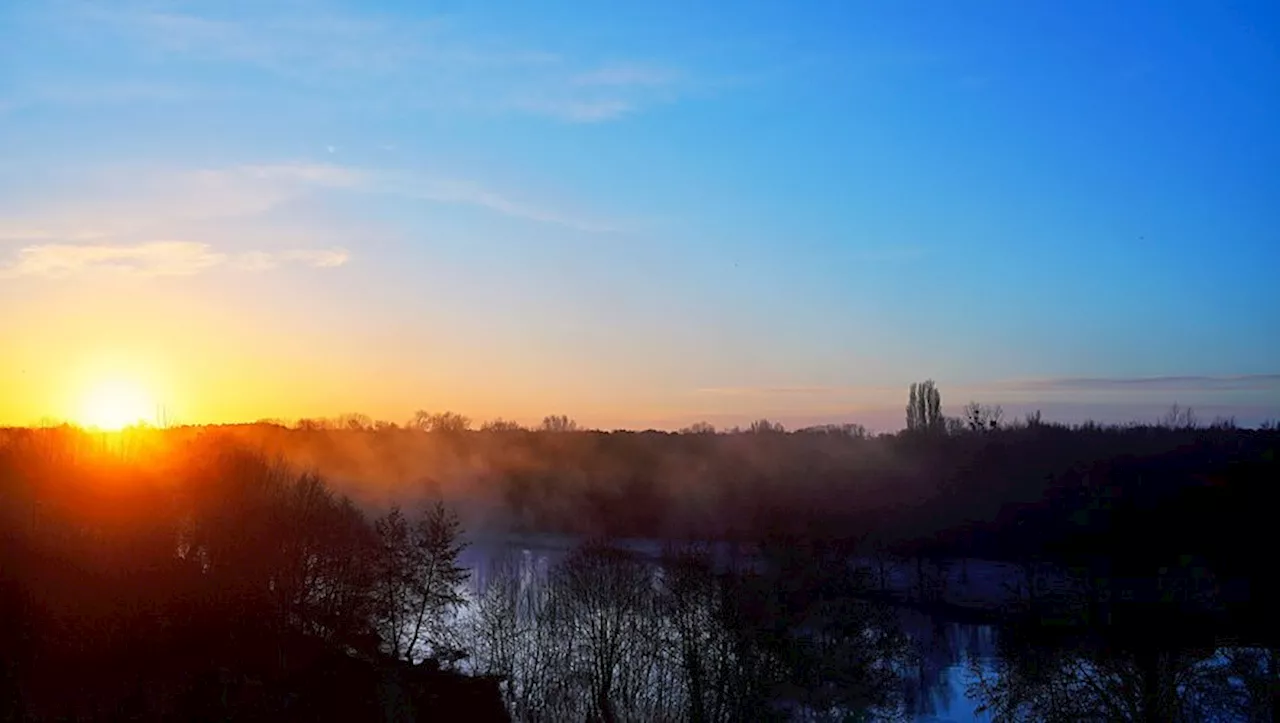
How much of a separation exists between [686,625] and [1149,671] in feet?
42.6

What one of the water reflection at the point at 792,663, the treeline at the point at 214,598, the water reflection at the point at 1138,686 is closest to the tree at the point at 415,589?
the treeline at the point at 214,598

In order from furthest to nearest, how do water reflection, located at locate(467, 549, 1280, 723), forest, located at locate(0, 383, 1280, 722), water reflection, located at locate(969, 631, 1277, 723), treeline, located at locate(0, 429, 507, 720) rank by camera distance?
treeline, located at locate(0, 429, 507, 720) < forest, located at locate(0, 383, 1280, 722) < water reflection, located at locate(467, 549, 1280, 723) < water reflection, located at locate(969, 631, 1277, 723)

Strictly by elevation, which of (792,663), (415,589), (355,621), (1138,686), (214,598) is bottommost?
(355,621)

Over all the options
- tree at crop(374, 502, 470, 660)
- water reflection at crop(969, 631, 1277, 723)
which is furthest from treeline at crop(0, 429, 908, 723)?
water reflection at crop(969, 631, 1277, 723)

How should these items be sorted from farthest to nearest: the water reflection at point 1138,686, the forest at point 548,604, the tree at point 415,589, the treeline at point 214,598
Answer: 1. the tree at point 415,589
2. the treeline at point 214,598
3. the forest at point 548,604
4. the water reflection at point 1138,686

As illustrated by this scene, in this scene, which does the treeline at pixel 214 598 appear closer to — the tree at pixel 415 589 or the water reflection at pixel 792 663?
the tree at pixel 415 589

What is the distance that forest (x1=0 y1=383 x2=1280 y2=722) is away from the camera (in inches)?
1203

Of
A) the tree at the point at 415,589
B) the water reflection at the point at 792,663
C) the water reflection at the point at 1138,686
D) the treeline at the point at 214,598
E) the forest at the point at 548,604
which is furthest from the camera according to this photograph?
the tree at the point at 415,589

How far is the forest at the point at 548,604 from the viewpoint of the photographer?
100 ft

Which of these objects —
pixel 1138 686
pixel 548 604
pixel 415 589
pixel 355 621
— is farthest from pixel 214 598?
pixel 1138 686

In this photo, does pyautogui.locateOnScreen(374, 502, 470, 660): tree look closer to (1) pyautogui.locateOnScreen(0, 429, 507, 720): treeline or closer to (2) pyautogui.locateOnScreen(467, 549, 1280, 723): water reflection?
(1) pyautogui.locateOnScreen(0, 429, 507, 720): treeline

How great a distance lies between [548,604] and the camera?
39.3 m

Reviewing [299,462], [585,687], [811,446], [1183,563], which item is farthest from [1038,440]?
[585,687]

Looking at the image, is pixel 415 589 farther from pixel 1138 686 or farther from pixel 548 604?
pixel 1138 686
